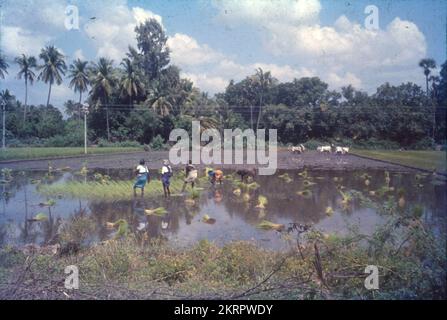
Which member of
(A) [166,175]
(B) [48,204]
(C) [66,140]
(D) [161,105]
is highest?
(D) [161,105]

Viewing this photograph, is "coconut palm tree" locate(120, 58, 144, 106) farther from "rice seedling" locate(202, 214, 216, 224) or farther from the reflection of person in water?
"rice seedling" locate(202, 214, 216, 224)

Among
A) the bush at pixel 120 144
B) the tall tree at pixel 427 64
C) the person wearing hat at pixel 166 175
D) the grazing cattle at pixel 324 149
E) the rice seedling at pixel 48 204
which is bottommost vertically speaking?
the rice seedling at pixel 48 204

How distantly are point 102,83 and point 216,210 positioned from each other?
23.5 meters

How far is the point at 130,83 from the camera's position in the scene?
98.0 ft

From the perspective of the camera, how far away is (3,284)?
4.73 meters

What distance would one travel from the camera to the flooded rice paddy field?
803 cm

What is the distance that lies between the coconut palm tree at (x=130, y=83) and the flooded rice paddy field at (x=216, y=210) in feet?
49.2

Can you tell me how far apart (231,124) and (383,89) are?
10.1 metres

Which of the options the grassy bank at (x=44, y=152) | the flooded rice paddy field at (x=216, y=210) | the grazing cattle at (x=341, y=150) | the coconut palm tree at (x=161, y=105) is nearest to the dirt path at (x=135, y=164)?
the grassy bank at (x=44, y=152)

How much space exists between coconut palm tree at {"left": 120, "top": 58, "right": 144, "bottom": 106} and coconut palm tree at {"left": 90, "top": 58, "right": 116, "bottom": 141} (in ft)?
4.57

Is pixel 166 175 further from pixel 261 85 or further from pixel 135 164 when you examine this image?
pixel 261 85

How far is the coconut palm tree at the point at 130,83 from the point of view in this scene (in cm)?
2977

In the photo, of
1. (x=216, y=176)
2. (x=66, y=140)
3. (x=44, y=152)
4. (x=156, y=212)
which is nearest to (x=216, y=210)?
(x=156, y=212)

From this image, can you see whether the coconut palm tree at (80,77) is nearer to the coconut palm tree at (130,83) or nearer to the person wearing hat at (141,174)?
the coconut palm tree at (130,83)
